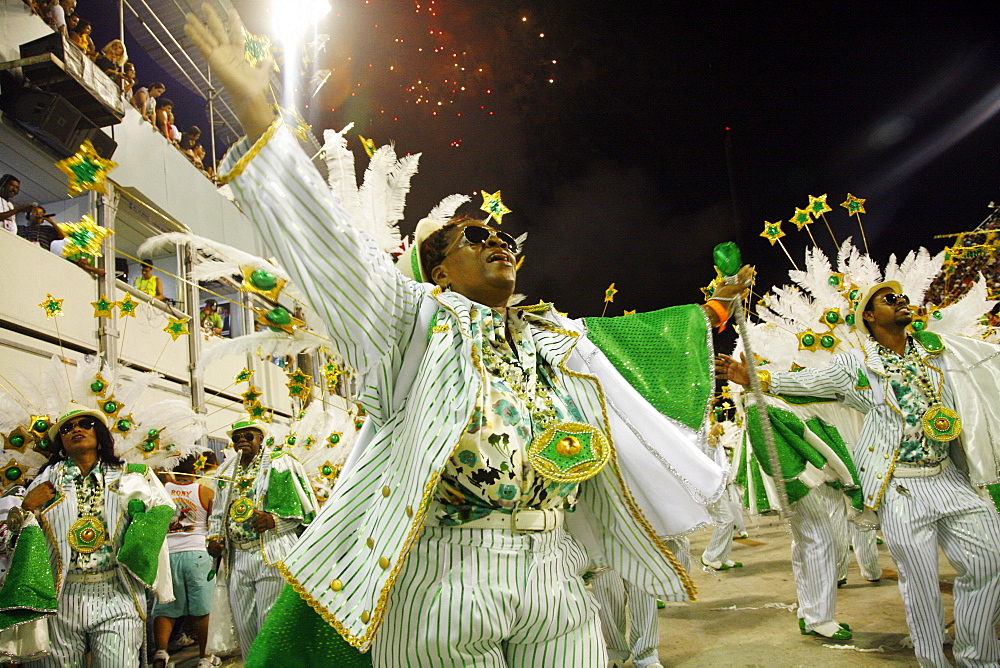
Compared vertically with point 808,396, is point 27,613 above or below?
below

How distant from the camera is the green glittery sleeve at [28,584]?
4168 mm

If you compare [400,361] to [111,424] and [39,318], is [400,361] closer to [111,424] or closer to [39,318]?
[111,424]

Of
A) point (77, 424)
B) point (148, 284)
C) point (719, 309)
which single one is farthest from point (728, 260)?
point (148, 284)

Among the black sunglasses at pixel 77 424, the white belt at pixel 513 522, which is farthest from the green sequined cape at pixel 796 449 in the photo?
the black sunglasses at pixel 77 424

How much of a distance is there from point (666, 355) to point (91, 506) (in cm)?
422

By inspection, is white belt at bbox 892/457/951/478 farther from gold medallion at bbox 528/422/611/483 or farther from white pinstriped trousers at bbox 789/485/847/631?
gold medallion at bbox 528/422/611/483

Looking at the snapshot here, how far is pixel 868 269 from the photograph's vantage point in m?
6.53

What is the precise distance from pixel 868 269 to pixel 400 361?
18.8ft

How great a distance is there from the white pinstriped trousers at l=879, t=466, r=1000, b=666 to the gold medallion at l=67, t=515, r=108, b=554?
493 cm

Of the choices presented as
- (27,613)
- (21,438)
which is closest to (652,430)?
(27,613)

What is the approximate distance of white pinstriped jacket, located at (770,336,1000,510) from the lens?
414cm

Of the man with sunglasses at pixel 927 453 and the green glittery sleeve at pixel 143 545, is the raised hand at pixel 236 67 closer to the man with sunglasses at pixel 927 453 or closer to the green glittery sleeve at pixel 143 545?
the man with sunglasses at pixel 927 453

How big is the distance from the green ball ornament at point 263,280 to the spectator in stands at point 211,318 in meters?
12.5

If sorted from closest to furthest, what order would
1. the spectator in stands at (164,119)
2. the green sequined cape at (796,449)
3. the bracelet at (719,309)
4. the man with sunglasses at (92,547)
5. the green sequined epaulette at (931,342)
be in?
the bracelet at (719,309)
the green sequined epaulette at (931,342)
the man with sunglasses at (92,547)
the green sequined cape at (796,449)
the spectator in stands at (164,119)
